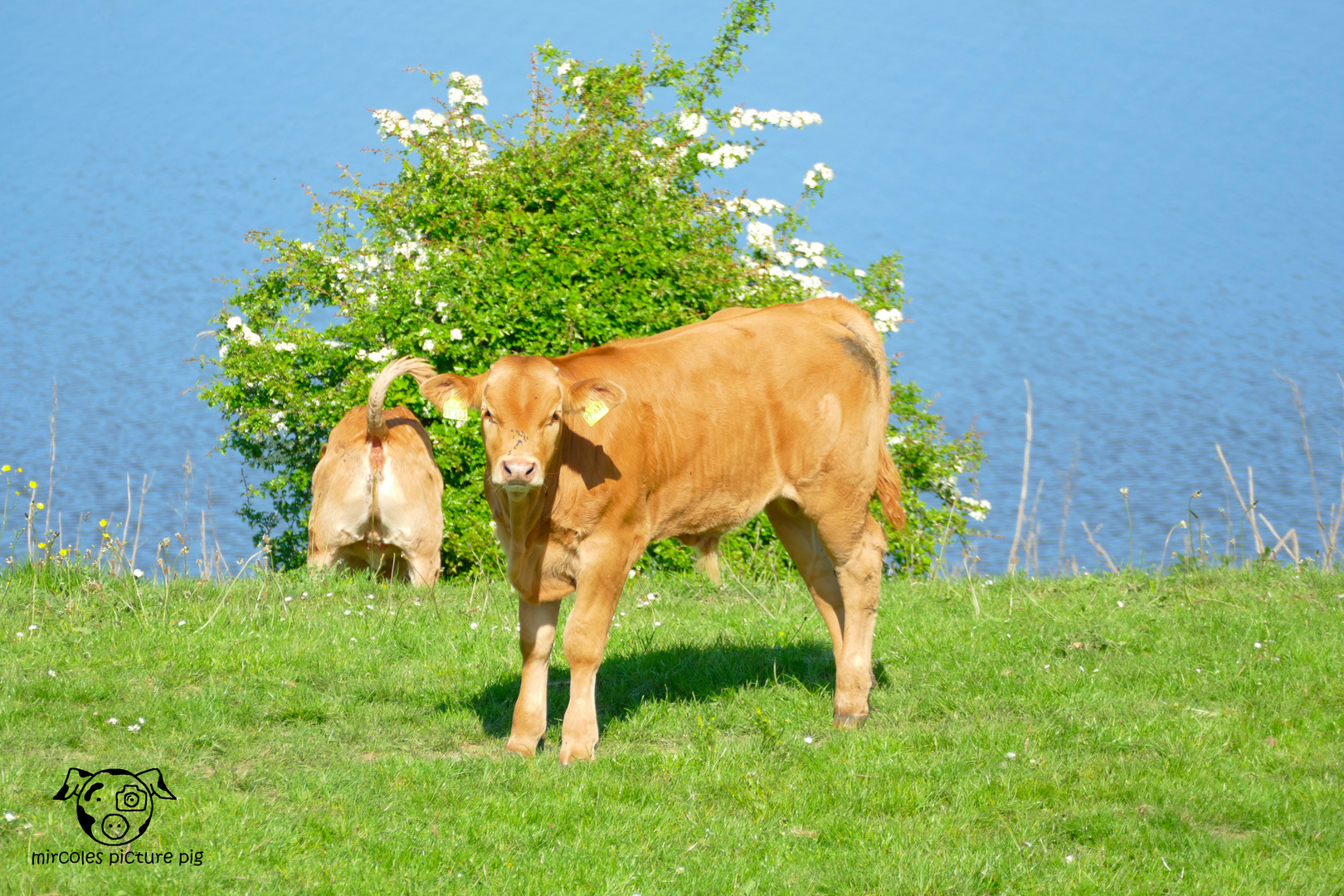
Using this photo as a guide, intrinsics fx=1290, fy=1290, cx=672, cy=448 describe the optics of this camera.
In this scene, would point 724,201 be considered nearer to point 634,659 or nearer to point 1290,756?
point 634,659

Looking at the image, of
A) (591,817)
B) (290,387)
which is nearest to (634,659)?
(591,817)

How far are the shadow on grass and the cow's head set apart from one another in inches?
67.7

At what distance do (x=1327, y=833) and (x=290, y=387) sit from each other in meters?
9.55

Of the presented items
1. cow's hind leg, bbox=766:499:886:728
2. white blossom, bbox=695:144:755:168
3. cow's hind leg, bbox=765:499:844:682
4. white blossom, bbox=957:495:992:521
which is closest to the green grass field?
cow's hind leg, bbox=766:499:886:728

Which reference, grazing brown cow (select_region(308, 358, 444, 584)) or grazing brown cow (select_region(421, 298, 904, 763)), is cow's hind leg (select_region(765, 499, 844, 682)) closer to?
A: grazing brown cow (select_region(421, 298, 904, 763))

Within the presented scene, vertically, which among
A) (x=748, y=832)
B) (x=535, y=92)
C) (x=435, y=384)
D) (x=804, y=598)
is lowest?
(x=748, y=832)

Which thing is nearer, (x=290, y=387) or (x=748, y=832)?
(x=748, y=832)

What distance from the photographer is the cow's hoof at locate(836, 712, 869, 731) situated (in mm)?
6617

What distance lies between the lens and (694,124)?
14.1m

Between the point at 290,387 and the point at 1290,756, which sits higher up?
the point at 290,387

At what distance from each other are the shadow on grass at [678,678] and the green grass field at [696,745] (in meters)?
0.02

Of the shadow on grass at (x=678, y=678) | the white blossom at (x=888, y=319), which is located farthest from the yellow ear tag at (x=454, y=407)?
the white blossom at (x=888, y=319)

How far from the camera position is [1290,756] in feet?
19.6

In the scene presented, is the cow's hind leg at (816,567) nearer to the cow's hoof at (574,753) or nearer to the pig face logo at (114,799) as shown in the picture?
the cow's hoof at (574,753)
